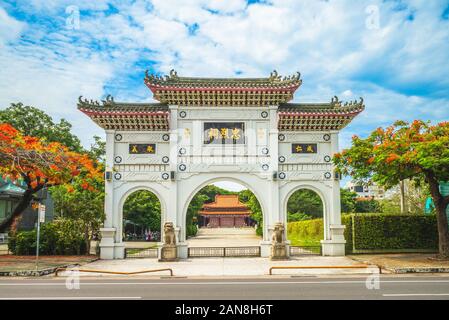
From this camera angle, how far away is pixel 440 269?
44.8 ft

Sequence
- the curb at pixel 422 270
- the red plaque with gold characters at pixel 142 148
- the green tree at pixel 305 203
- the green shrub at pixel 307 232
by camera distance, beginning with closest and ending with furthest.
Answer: the curb at pixel 422 270
the red plaque with gold characters at pixel 142 148
the green shrub at pixel 307 232
the green tree at pixel 305 203

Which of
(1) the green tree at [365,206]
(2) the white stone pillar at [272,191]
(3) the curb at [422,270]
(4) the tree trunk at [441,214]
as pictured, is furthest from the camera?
(1) the green tree at [365,206]

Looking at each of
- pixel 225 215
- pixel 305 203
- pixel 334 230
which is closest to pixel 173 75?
pixel 334 230

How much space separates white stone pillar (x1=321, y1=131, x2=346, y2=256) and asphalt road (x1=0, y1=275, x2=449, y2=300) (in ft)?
20.3

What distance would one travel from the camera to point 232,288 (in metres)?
10.4

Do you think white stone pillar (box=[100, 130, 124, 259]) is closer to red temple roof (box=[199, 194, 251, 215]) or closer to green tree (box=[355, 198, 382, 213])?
green tree (box=[355, 198, 382, 213])

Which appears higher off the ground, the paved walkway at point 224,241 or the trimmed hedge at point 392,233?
the trimmed hedge at point 392,233

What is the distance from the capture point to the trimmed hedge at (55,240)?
61.0ft

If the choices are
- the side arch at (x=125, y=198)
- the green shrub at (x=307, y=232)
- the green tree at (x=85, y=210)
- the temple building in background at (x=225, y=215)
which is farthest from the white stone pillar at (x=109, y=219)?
the temple building in background at (x=225, y=215)

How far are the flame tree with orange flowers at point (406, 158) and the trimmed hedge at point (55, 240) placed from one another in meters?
12.7

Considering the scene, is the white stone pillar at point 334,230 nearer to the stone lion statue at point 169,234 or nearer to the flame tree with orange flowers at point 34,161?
the stone lion statue at point 169,234

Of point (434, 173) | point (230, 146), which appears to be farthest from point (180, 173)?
point (434, 173)

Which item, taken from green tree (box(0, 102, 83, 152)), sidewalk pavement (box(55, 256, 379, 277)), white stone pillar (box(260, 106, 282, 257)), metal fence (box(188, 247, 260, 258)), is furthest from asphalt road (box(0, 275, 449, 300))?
green tree (box(0, 102, 83, 152))
